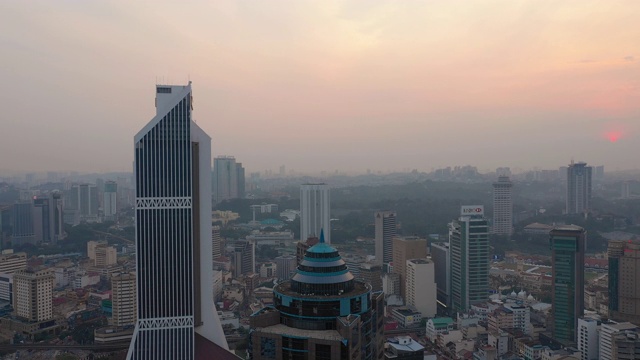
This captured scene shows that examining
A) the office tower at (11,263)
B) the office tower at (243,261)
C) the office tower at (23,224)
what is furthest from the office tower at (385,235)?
the office tower at (23,224)

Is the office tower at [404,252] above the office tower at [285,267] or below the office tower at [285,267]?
above

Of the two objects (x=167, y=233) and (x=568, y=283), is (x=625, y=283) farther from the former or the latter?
(x=167, y=233)

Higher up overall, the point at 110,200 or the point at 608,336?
the point at 110,200

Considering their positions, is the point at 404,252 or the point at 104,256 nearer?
the point at 404,252

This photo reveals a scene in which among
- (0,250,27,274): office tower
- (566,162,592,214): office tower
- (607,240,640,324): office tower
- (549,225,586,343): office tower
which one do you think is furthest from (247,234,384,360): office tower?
(566,162,592,214): office tower

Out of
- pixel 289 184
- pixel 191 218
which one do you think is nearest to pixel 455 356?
pixel 191 218

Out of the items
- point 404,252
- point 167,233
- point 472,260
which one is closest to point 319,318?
point 167,233

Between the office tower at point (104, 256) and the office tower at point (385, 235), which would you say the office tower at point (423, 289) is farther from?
the office tower at point (104, 256)

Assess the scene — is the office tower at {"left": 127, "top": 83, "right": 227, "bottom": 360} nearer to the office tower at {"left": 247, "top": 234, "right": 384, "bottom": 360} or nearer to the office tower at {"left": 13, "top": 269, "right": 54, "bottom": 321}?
the office tower at {"left": 247, "top": 234, "right": 384, "bottom": 360}
